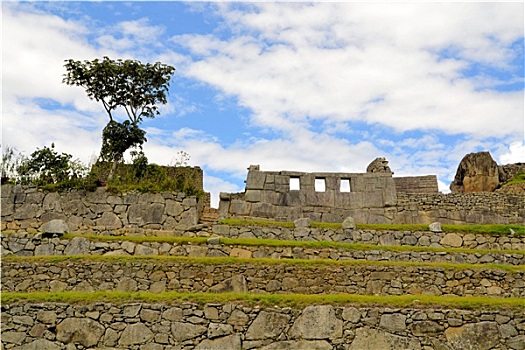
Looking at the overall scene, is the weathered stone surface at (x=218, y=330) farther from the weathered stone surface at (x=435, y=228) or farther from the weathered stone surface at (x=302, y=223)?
the weathered stone surface at (x=435, y=228)

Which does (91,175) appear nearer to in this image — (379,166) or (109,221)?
(109,221)

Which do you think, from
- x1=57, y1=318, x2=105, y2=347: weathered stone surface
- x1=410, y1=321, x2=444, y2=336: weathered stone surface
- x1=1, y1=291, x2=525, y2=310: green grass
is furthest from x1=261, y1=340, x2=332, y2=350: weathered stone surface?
x1=57, y1=318, x2=105, y2=347: weathered stone surface

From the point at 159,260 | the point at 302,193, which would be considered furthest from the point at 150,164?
the point at 159,260

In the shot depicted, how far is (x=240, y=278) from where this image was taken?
9734 millimetres

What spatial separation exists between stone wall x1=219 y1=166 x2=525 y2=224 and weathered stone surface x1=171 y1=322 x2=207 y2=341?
628 centimetres

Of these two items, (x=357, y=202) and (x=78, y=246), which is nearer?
(x=78, y=246)

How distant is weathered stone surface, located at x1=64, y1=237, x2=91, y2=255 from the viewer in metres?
11.2

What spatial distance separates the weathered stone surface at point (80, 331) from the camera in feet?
25.4

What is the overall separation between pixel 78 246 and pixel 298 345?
5.93 m

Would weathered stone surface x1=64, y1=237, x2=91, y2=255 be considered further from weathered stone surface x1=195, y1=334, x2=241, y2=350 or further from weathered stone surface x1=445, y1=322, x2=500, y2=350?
weathered stone surface x1=445, y1=322, x2=500, y2=350

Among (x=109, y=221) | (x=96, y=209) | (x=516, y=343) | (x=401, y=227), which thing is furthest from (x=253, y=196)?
(x=516, y=343)

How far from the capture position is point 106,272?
31.7ft

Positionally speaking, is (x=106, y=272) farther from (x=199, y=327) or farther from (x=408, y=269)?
(x=408, y=269)

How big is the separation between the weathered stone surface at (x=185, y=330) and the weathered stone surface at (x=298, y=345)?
1011 millimetres
